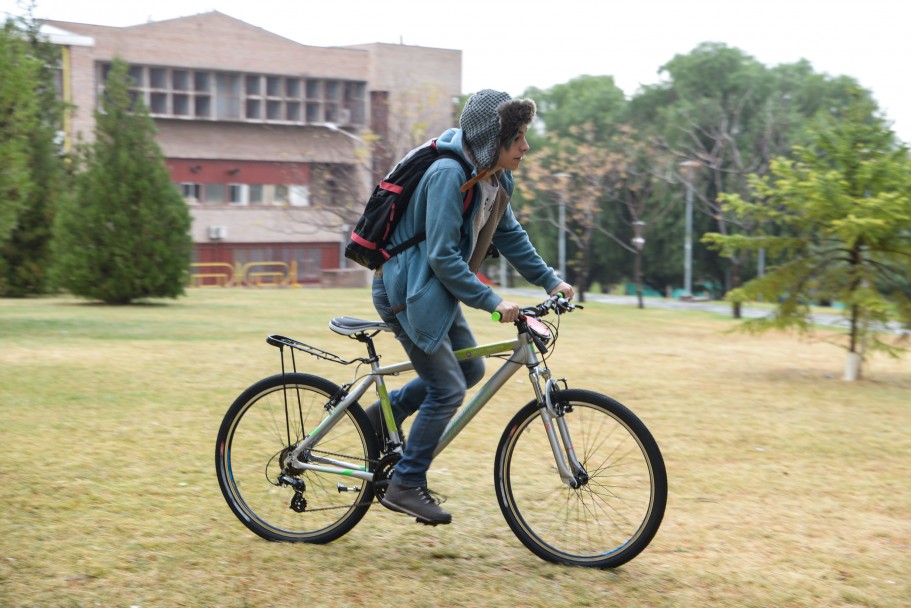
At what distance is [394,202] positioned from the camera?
15.2ft

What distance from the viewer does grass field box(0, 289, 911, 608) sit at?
440cm

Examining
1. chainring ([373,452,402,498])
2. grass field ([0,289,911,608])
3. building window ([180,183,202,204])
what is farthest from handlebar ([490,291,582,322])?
building window ([180,183,202,204])

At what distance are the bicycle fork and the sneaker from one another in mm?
535

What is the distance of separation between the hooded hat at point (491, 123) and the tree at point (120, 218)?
824 inches

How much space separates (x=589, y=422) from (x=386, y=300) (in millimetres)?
985

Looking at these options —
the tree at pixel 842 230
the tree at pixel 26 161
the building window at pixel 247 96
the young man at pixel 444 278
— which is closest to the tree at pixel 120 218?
the tree at pixel 26 161

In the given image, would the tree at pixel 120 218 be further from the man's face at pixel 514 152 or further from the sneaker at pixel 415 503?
the man's face at pixel 514 152

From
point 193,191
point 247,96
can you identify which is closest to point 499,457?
point 193,191

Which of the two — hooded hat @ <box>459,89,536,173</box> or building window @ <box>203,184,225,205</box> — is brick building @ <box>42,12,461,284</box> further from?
hooded hat @ <box>459,89,536,173</box>

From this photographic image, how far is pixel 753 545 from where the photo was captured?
523cm

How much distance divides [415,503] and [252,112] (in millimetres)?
56828

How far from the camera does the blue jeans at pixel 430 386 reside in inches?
185

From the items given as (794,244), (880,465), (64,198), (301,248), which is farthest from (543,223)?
(880,465)

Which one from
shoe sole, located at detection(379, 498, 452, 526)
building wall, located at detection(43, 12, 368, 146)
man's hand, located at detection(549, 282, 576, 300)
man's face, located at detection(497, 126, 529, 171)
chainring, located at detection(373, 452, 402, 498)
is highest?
building wall, located at detection(43, 12, 368, 146)
